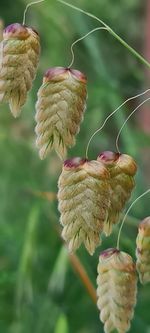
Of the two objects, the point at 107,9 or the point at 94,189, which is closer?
the point at 94,189

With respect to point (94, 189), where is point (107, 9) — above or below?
below

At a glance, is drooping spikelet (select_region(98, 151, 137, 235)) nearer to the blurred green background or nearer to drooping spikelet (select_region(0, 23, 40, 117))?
drooping spikelet (select_region(0, 23, 40, 117))

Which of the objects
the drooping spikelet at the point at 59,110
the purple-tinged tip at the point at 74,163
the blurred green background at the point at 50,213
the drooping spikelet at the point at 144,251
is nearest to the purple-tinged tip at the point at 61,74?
the drooping spikelet at the point at 59,110

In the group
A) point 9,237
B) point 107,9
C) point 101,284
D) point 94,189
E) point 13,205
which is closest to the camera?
point 94,189

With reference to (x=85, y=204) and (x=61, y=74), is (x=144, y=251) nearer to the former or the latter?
(x=85, y=204)

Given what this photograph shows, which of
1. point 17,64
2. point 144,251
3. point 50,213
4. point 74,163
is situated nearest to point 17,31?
point 17,64

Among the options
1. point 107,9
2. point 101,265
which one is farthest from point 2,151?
point 101,265

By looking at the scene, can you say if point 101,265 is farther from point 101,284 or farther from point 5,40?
point 5,40
